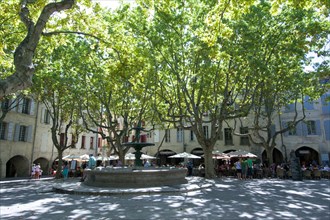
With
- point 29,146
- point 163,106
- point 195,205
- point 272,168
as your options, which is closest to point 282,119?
point 272,168

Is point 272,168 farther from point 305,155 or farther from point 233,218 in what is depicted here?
point 233,218

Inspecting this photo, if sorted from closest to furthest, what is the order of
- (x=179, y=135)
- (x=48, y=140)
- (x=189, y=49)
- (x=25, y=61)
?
(x=25, y=61)
(x=189, y=49)
(x=48, y=140)
(x=179, y=135)

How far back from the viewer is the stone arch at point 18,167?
27.0 meters

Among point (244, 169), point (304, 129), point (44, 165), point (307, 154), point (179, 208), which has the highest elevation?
point (304, 129)

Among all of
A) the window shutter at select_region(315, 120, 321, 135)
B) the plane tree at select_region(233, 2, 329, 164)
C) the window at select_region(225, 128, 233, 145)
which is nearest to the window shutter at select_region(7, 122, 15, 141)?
the plane tree at select_region(233, 2, 329, 164)

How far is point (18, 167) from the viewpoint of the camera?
27141 millimetres

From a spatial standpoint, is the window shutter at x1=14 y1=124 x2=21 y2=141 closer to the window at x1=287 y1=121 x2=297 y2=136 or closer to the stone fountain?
the stone fountain

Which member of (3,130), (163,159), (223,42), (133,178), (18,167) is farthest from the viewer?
(163,159)

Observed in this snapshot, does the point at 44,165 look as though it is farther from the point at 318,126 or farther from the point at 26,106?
the point at 318,126

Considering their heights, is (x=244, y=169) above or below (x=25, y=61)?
below

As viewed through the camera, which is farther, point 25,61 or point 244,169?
point 244,169

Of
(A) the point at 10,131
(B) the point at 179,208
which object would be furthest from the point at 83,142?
(B) the point at 179,208

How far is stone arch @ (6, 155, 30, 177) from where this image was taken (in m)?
27.0

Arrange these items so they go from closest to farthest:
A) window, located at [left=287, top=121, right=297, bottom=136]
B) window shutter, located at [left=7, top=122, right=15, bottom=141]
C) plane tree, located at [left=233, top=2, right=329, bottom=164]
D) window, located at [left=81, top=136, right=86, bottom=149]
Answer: plane tree, located at [left=233, top=2, right=329, bottom=164] → window, located at [left=287, top=121, right=297, bottom=136] → window shutter, located at [left=7, top=122, right=15, bottom=141] → window, located at [left=81, top=136, right=86, bottom=149]
